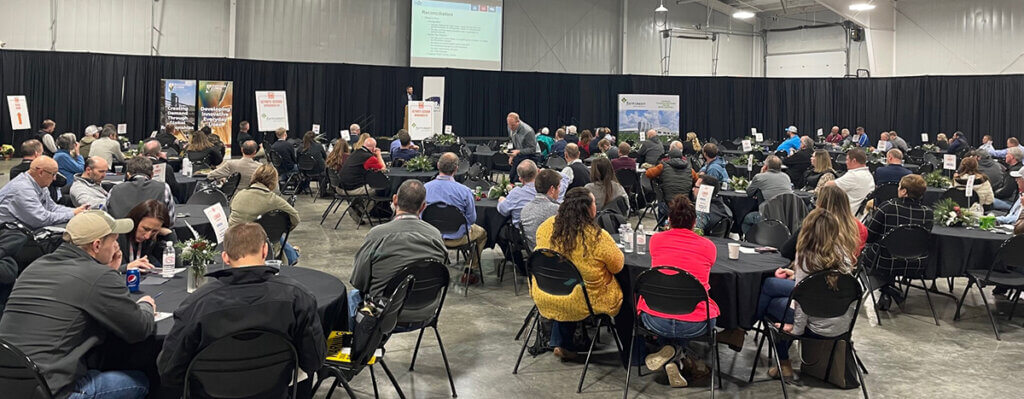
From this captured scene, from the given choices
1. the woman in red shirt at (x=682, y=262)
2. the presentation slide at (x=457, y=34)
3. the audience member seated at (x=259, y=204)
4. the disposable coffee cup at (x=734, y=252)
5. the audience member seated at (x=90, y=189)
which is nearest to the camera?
the woman in red shirt at (x=682, y=262)

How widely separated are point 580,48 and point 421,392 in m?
19.0

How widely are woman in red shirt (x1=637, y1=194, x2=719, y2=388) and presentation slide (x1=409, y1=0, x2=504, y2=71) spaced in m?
16.4

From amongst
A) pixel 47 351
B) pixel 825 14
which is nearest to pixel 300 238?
pixel 47 351

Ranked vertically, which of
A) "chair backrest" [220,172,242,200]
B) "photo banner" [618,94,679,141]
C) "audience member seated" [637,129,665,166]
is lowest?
"chair backrest" [220,172,242,200]

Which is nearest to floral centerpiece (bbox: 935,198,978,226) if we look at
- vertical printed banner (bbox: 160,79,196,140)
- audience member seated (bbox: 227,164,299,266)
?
audience member seated (bbox: 227,164,299,266)

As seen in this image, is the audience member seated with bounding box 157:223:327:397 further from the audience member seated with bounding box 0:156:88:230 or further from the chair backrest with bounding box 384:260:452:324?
the audience member seated with bounding box 0:156:88:230

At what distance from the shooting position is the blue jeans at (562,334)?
518 cm

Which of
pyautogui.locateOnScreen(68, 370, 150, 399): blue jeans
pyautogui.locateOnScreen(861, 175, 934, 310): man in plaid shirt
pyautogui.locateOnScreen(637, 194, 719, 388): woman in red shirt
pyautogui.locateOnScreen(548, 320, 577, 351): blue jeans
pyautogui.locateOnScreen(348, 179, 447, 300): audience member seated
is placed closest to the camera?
pyautogui.locateOnScreen(68, 370, 150, 399): blue jeans

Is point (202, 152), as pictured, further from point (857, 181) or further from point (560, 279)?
point (857, 181)

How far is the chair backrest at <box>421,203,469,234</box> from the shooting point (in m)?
6.74

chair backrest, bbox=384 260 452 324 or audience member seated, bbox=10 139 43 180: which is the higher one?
audience member seated, bbox=10 139 43 180

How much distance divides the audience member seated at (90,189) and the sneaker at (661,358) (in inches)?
181

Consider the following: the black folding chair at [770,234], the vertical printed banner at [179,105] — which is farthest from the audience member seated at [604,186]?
the vertical printed banner at [179,105]

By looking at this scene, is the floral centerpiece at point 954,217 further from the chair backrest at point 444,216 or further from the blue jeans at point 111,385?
the blue jeans at point 111,385
